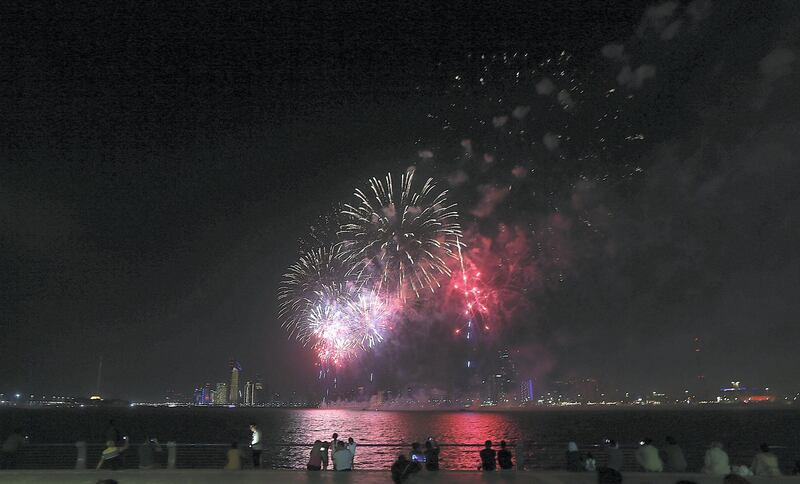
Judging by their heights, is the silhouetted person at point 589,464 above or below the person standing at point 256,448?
below

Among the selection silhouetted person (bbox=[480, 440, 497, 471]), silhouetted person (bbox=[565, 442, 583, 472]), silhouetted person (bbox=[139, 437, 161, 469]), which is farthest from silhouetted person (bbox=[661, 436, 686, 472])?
silhouetted person (bbox=[139, 437, 161, 469])

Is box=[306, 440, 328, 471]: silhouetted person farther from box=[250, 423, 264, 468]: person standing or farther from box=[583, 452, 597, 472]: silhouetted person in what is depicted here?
box=[583, 452, 597, 472]: silhouetted person

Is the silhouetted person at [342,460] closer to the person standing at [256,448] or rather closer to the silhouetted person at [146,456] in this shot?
the person standing at [256,448]

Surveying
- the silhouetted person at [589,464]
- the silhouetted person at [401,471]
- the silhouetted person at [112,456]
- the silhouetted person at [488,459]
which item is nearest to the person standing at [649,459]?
the silhouetted person at [589,464]

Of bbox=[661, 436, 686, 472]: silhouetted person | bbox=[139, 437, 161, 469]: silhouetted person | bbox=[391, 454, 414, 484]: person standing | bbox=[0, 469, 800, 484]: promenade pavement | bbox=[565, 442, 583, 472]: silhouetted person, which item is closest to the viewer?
bbox=[391, 454, 414, 484]: person standing

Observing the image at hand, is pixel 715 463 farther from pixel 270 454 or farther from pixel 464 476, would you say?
pixel 270 454

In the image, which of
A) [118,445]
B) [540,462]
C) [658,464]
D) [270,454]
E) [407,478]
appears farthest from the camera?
[270,454]

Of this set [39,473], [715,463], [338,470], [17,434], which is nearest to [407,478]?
[338,470]

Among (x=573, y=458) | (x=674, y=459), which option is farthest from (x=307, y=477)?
(x=674, y=459)

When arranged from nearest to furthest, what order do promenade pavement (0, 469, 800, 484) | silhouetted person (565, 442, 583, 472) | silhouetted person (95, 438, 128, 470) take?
promenade pavement (0, 469, 800, 484)
silhouetted person (95, 438, 128, 470)
silhouetted person (565, 442, 583, 472)
